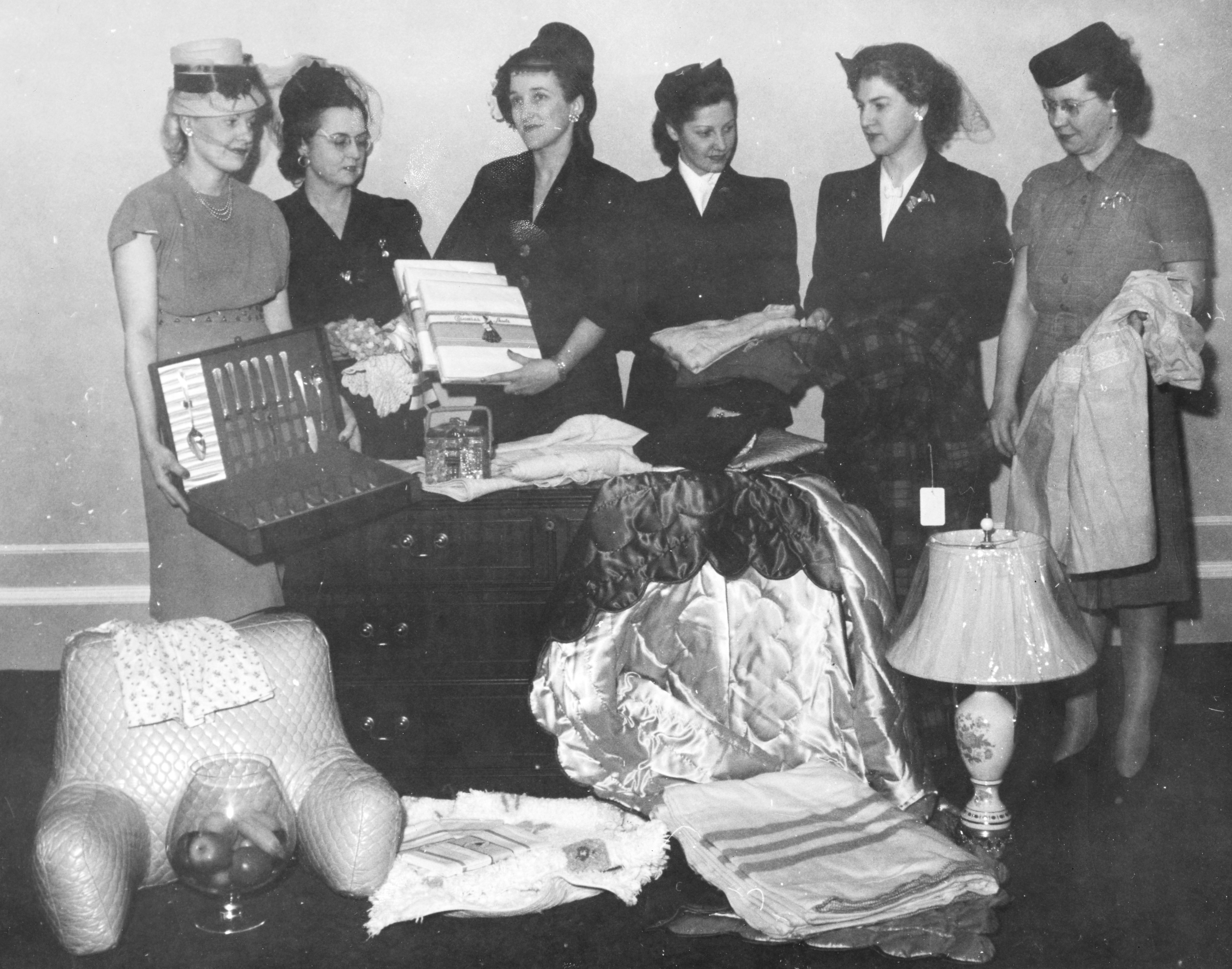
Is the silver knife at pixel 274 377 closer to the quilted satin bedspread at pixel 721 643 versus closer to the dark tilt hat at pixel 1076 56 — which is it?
the quilted satin bedspread at pixel 721 643

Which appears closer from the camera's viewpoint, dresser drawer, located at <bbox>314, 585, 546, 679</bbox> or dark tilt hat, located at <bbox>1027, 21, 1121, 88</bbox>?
dark tilt hat, located at <bbox>1027, 21, 1121, 88</bbox>

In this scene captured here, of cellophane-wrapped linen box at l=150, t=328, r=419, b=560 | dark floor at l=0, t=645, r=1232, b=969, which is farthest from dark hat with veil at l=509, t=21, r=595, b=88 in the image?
dark floor at l=0, t=645, r=1232, b=969

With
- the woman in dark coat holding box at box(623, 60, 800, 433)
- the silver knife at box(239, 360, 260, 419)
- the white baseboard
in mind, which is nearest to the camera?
the silver knife at box(239, 360, 260, 419)

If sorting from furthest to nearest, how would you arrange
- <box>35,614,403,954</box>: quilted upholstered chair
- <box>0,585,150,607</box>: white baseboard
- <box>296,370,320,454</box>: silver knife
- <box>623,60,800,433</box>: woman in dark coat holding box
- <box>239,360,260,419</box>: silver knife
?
<box>0,585,150,607</box>: white baseboard < <box>623,60,800,433</box>: woman in dark coat holding box < <box>296,370,320,454</box>: silver knife < <box>239,360,260,419</box>: silver knife < <box>35,614,403,954</box>: quilted upholstered chair

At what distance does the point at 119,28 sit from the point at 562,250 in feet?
4.03

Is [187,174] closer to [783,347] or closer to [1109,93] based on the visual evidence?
[783,347]

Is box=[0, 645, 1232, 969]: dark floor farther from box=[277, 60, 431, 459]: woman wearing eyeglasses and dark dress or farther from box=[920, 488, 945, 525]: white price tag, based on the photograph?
box=[277, 60, 431, 459]: woman wearing eyeglasses and dark dress

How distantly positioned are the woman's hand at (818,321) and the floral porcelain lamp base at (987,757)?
1077 mm

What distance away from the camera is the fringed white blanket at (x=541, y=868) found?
2.50 metres

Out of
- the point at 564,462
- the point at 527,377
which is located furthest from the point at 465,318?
the point at 564,462

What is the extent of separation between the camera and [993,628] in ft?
7.57

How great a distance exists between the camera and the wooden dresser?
3.08 metres

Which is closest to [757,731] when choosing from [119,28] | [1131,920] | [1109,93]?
[1131,920]

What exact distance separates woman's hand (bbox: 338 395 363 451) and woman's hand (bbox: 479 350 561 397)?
1.11 ft
